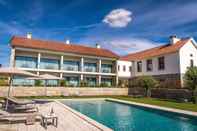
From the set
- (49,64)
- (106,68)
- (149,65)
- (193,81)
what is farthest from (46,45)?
(193,81)

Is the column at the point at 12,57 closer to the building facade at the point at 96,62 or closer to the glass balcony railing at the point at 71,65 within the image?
the building facade at the point at 96,62

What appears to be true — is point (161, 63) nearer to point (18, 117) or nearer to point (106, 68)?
point (106, 68)

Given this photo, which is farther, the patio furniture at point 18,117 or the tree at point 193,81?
the tree at point 193,81

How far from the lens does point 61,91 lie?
27.8 metres

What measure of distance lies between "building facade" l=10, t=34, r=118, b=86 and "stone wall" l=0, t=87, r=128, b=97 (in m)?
3.07

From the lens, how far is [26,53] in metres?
32.2

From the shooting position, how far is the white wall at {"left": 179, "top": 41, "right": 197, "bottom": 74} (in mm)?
28812

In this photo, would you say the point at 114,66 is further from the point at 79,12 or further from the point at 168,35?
the point at 79,12

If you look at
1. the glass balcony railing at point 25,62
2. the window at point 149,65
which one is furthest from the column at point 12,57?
the window at point 149,65

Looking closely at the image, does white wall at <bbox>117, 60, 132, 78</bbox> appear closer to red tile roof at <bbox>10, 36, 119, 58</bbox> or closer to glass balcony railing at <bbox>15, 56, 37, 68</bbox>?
red tile roof at <bbox>10, 36, 119, 58</bbox>

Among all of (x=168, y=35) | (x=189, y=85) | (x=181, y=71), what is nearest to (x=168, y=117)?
(x=189, y=85)

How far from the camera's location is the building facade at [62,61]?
102ft

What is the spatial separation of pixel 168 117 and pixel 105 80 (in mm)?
25822

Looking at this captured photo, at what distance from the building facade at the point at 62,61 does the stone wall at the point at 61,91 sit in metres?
3.07
